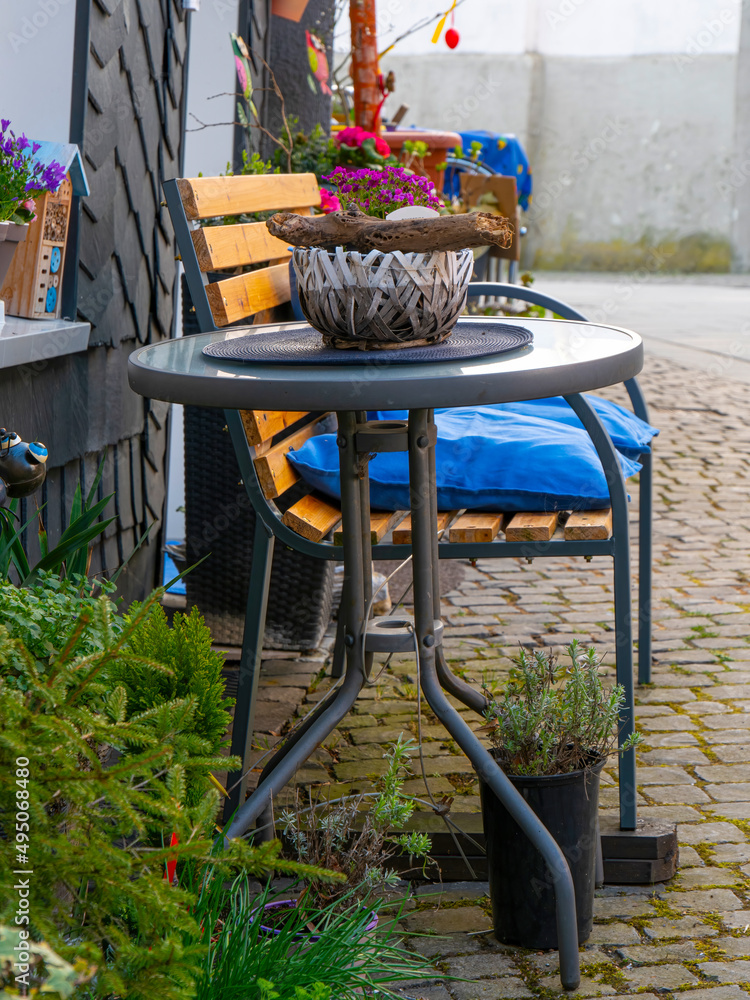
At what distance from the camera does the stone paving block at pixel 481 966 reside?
1.60 meters

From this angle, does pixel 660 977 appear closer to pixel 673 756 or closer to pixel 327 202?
pixel 673 756

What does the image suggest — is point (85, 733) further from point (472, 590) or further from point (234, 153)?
point (234, 153)

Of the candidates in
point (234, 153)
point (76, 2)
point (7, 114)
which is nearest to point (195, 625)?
point (7, 114)

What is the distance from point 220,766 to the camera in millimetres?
1130

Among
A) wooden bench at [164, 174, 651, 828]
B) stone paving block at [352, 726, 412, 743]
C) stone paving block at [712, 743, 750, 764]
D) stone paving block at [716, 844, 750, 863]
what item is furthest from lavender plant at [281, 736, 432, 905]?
stone paving block at [712, 743, 750, 764]

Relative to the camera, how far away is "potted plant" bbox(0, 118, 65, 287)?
1831 mm

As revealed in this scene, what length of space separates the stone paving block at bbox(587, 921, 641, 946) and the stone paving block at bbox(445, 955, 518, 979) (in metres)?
0.15

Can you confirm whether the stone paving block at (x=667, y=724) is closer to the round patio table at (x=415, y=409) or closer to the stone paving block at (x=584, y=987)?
the round patio table at (x=415, y=409)

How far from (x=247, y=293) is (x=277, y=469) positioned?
411 millimetres

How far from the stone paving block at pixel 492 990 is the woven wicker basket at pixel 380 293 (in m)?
0.96

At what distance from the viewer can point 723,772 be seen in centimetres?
225

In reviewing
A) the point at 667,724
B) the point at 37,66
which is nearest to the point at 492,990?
the point at 667,724

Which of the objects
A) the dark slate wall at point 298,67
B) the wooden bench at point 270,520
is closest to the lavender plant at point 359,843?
the wooden bench at point 270,520

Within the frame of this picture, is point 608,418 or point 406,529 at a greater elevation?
point 608,418
